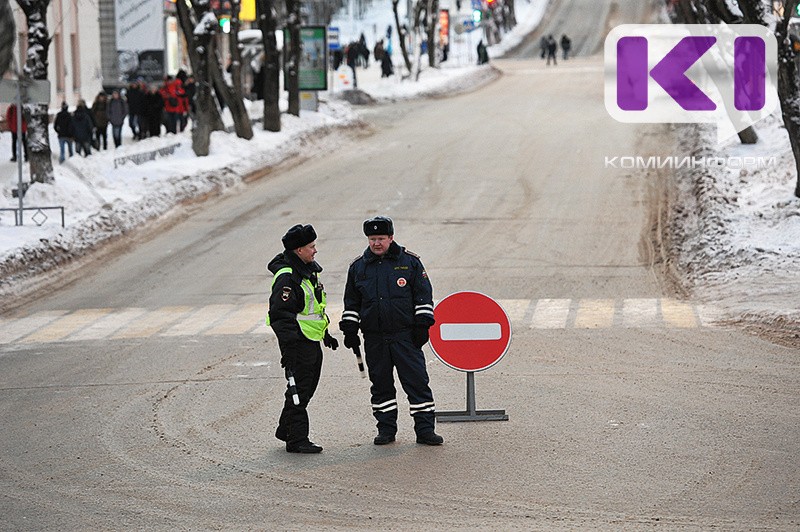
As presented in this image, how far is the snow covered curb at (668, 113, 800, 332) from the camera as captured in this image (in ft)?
51.3

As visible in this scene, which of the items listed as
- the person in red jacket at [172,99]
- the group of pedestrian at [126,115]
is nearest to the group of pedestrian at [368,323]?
the group of pedestrian at [126,115]

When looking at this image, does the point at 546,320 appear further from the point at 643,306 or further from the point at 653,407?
the point at 653,407

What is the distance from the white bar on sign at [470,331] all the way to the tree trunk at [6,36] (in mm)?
5852

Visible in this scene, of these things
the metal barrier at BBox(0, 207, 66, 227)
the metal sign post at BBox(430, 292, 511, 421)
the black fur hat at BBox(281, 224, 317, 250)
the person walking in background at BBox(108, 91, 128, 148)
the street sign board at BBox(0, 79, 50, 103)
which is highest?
the street sign board at BBox(0, 79, 50, 103)

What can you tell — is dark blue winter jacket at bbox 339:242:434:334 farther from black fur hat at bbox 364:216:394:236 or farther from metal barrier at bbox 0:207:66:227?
metal barrier at bbox 0:207:66:227

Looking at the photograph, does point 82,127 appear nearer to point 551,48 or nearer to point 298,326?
point 298,326

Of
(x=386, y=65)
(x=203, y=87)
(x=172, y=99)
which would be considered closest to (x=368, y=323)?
(x=203, y=87)

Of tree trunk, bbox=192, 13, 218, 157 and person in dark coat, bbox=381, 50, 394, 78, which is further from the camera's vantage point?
person in dark coat, bbox=381, 50, 394, 78

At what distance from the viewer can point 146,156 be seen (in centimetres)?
2762

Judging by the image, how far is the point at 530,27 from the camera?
86.1 m

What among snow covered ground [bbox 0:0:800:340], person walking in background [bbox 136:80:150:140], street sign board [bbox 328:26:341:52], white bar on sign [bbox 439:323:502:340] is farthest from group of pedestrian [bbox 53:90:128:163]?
street sign board [bbox 328:26:341:52]

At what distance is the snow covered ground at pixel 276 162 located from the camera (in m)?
16.8

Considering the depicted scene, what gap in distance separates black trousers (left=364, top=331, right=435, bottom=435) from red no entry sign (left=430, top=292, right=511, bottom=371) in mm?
535

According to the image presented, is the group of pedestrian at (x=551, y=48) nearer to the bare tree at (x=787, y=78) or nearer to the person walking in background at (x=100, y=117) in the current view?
the person walking in background at (x=100, y=117)
